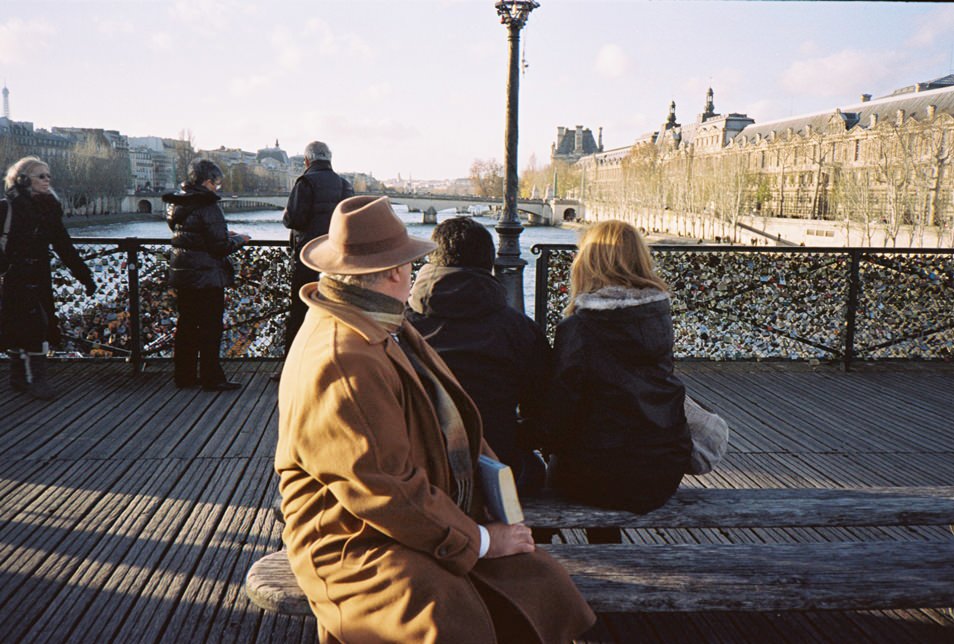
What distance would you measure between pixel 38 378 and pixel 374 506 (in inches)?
203

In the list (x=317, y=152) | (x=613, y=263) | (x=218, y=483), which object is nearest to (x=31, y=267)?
(x=317, y=152)

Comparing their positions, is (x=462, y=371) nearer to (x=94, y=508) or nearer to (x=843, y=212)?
(x=94, y=508)

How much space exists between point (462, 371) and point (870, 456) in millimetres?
3581

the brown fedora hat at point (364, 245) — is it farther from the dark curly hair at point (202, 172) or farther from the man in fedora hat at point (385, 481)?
the dark curly hair at point (202, 172)

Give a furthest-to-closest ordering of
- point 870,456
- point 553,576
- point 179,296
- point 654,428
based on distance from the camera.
→ point 179,296, point 870,456, point 654,428, point 553,576

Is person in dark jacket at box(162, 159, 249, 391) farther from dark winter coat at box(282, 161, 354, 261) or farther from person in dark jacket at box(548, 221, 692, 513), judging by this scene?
person in dark jacket at box(548, 221, 692, 513)

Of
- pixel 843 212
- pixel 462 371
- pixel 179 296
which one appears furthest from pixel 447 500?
pixel 843 212

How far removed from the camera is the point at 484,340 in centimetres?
274

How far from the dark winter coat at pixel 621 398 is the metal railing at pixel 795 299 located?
4.58 metres

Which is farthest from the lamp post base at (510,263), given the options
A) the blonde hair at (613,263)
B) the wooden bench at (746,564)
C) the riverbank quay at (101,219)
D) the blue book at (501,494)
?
the riverbank quay at (101,219)

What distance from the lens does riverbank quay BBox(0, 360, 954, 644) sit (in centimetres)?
301

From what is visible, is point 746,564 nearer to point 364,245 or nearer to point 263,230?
point 364,245

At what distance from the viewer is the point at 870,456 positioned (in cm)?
510

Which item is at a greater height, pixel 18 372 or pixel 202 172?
pixel 202 172
